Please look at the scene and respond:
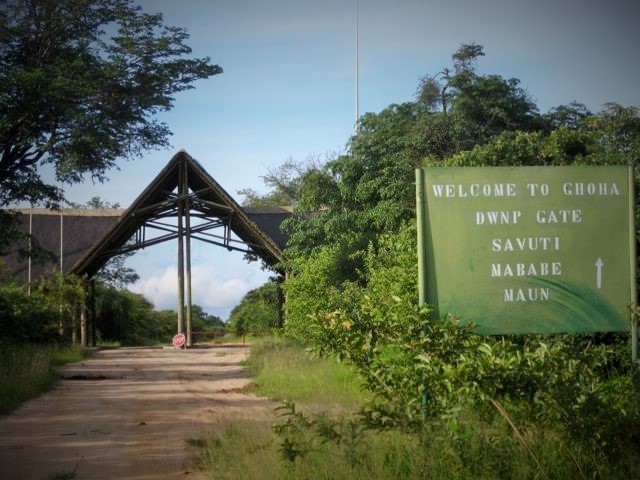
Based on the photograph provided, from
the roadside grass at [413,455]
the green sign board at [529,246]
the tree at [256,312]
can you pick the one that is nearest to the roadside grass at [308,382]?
the roadside grass at [413,455]

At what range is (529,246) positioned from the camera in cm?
710

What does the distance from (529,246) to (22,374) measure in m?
9.09

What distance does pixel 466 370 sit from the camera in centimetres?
564

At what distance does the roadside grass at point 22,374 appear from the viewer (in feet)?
35.3

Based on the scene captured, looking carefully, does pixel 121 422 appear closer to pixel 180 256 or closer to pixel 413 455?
pixel 413 455

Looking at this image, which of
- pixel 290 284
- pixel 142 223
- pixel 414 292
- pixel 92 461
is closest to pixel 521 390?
pixel 92 461

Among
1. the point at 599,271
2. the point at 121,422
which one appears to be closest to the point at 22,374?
the point at 121,422

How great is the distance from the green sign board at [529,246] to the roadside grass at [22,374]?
6.41 m

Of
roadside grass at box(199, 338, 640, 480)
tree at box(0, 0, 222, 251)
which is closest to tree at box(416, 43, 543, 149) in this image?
tree at box(0, 0, 222, 251)

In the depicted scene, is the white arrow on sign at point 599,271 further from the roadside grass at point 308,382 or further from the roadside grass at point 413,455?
the roadside grass at point 308,382

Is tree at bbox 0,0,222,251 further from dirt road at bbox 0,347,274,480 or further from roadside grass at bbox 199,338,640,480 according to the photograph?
roadside grass at bbox 199,338,640,480

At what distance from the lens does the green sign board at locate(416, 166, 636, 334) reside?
7008 millimetres

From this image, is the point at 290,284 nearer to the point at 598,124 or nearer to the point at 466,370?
the point at 598,124

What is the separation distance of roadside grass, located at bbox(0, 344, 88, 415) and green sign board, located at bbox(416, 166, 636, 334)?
6413 millimetres
